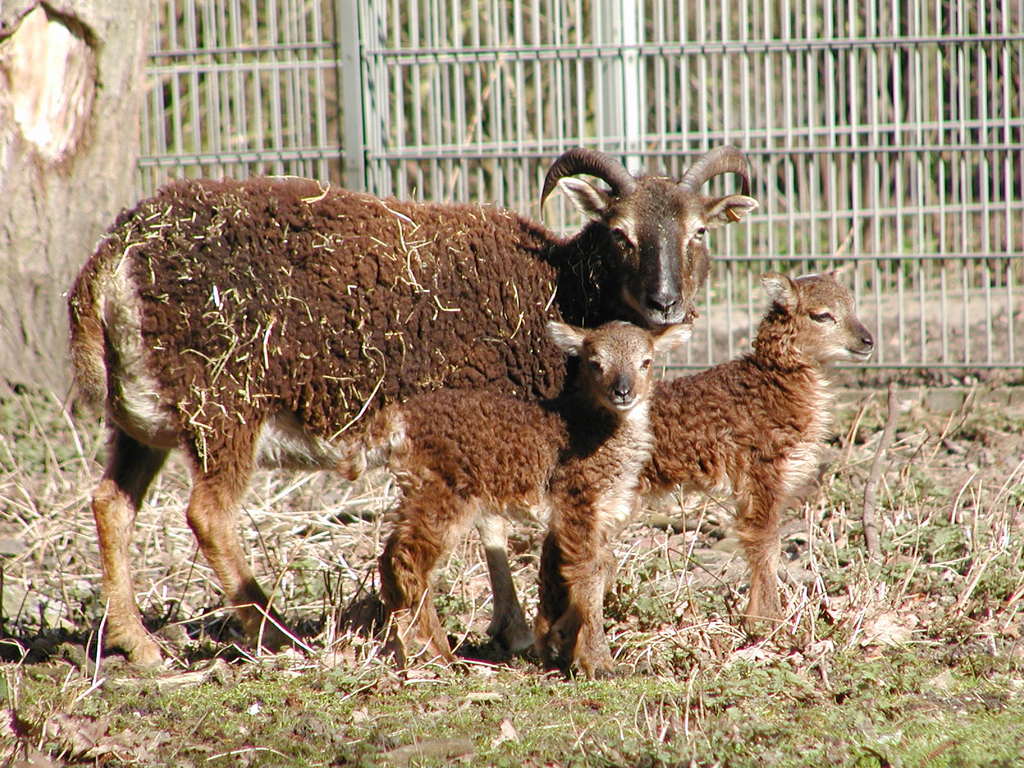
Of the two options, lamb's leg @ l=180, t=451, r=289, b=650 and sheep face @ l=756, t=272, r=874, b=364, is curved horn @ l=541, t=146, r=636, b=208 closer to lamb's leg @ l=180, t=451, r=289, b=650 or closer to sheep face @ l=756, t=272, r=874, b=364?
sheep face @ l=756, t=272, r=874, b=364

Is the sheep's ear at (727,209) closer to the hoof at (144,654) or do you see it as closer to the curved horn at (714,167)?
the curved horn at (714,167)

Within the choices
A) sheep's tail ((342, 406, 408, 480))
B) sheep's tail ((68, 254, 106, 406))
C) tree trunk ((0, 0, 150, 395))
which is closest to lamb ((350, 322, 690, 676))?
sheep's tail ((342, 406, 408, 480))

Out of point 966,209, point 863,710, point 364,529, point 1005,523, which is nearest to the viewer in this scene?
point 863,710

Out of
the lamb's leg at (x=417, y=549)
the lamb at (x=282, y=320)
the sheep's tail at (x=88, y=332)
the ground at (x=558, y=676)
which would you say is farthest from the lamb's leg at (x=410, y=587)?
the sheep's tail at (x=88, y=332)

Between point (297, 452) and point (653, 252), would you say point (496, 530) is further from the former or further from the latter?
point (653, 252)

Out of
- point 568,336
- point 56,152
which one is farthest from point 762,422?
point 56,152

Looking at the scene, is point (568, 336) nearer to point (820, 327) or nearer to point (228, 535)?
point (820, 327)

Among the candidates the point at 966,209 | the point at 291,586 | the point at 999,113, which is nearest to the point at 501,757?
the point at 291,586

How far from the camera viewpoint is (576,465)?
5180mm

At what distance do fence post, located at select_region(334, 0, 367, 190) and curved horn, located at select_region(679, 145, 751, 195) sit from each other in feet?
12.2

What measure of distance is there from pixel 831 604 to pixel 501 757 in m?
2.19

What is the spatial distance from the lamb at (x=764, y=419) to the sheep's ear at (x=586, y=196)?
107 centimetres

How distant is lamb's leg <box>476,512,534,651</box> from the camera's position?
5734mm

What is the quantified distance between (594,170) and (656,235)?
0.58 m
